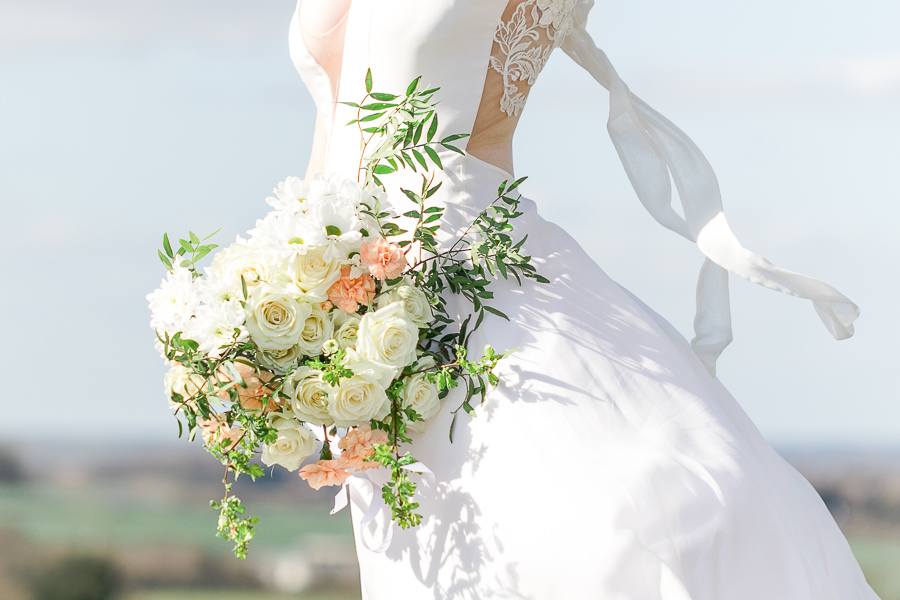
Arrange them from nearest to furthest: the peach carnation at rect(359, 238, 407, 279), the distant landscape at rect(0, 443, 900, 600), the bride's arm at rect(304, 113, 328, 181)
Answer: the peach carnation at rect(359, 238, 407, 279), the bride's arm at rect(304, 113, 328, 181), the distant landscape at rect(0, 443, 900, 600)

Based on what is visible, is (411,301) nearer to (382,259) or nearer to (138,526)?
(382,259)

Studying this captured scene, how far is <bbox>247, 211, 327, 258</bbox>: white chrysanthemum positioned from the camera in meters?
1.29

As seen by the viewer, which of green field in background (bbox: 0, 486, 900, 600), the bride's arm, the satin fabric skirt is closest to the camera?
the satin fabric skirt

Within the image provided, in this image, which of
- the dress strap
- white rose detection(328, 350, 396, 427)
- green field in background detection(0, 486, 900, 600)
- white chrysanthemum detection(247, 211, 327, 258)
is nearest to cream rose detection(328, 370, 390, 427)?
white rose detection(328, 350, 396, 427)

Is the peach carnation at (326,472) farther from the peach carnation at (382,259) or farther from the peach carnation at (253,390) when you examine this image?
the peach carnation at (382,259)

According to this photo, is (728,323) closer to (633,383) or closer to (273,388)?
(633,383)

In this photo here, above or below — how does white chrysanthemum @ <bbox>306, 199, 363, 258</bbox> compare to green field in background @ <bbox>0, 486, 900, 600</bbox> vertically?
above

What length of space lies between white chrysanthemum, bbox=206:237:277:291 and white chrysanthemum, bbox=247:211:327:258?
0.01m

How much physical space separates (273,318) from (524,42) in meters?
0.70

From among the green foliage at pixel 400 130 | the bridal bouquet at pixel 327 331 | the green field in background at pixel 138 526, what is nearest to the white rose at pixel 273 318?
the bridal bouquet at pixel 327 331

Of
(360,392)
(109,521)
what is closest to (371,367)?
(360,392)

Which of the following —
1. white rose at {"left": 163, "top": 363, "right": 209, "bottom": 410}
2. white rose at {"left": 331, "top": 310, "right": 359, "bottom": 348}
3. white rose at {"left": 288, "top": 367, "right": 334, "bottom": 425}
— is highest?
white rose at {"left": 331, "top": 310, "right": 359, "bottom": 348}

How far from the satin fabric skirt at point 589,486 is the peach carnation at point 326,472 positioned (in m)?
0.11

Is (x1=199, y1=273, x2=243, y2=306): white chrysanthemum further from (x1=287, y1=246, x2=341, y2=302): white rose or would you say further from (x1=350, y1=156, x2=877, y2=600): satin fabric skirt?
(x1=350, y1=156, x2=877, y2=600): satin fabric skirt
